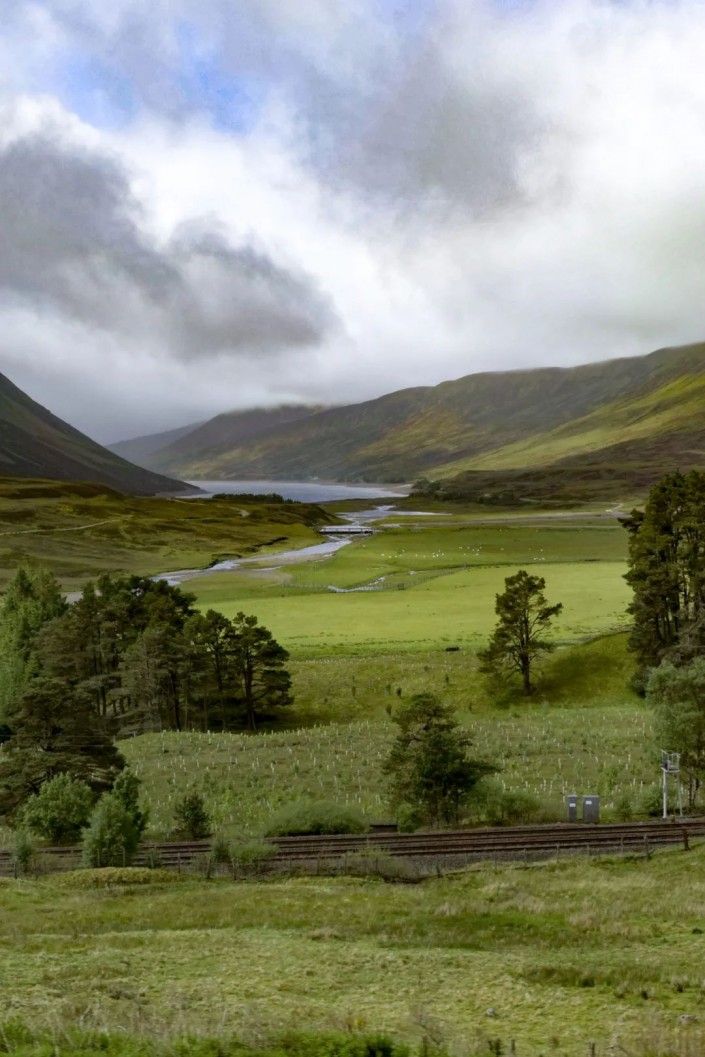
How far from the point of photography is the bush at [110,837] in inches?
1323

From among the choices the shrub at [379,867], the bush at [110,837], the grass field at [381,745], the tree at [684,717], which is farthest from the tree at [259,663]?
the shrub at [379,867]

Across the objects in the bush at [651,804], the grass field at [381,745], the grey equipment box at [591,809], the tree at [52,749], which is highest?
the tree at [52,749]

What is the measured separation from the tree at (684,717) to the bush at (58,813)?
30290 millimetres

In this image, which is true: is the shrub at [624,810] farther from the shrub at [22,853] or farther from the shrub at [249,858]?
the shrub at [22,853]

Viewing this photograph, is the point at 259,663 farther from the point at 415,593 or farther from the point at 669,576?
the point at 415,593

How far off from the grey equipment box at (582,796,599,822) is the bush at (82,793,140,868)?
21.4m

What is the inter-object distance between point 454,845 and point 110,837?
15.3 m

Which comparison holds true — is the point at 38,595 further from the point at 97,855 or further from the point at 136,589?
the point at 97,855

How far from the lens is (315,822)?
38.0m

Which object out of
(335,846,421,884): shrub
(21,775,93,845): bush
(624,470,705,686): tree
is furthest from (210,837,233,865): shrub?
(624,470,705,686): tree

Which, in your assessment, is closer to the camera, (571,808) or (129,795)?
(129,795)

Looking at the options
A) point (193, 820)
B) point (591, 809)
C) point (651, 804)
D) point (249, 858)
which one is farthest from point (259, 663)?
point (651, 804)

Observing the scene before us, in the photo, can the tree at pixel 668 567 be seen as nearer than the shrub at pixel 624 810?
No

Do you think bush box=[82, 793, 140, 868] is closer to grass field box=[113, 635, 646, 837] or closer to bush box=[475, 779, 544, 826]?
grass field box=[113, 635, 646, 837]
